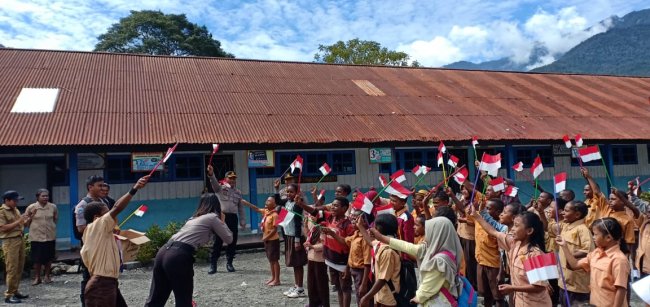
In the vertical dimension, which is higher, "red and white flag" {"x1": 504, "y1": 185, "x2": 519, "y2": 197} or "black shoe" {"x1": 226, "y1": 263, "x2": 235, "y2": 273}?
"red and white flag" {"x1": 504, "y1": 185, "x2": 519, "y2": 197}

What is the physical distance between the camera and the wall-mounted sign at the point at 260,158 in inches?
443

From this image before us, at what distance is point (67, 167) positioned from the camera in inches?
436

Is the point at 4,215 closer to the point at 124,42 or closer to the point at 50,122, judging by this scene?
the point at 50,122

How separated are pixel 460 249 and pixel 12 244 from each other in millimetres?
6326

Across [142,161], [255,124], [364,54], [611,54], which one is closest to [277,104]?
[255,124]

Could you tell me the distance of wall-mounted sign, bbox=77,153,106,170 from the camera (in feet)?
35.9

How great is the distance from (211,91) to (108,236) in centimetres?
954

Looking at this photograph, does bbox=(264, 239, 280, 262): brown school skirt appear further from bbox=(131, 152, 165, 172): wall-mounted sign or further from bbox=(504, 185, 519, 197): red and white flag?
bbox=(131, 152, 165, 172): wall-mounted sign

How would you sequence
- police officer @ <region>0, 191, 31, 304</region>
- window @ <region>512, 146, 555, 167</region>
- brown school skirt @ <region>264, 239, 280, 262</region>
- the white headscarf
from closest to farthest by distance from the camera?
1. the white headscarf
2. police officer @ <region>0, 191, 31, 304</region>
3. brown school skirt @ <region>264, 239, 280, 262</region>
4. window @ <region>512, 146, 555, 167</region>

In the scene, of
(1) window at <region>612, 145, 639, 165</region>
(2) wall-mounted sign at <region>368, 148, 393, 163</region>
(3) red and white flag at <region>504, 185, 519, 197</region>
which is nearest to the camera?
(3) red and white flag at <region>504, 185, 519, 197</region>

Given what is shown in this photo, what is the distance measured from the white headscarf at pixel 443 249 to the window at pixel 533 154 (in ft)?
39.3

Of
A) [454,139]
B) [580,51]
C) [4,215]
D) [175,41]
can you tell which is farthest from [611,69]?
[4,215]

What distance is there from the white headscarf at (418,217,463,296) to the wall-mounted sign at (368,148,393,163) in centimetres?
876

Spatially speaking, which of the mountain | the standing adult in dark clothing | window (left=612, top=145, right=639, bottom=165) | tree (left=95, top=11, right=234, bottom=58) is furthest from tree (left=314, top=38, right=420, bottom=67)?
the mountain
